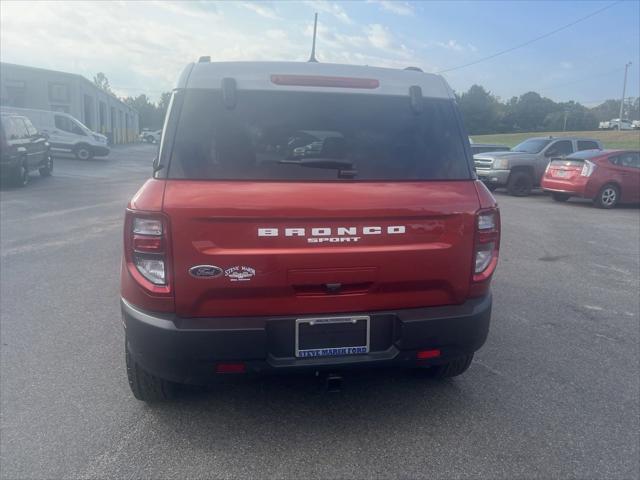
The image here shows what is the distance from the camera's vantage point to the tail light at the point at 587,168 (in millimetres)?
13953

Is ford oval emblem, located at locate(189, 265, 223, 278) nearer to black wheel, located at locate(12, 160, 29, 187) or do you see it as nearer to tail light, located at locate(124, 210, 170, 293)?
tail light, located at locate(124, 210, 170, 293)

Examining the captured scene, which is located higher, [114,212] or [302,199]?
[302,199]

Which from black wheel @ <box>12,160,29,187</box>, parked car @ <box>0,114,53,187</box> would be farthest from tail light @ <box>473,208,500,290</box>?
black wheel @ <box>12,160,29,187</box>

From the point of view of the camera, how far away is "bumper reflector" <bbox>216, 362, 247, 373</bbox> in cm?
289

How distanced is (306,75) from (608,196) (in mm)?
13279

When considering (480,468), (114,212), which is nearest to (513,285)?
(480,468)

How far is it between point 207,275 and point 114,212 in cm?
992

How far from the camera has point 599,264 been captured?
7812mm

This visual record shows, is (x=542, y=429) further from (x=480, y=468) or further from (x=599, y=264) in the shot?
(x=599, y=264)

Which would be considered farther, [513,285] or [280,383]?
[513,285]

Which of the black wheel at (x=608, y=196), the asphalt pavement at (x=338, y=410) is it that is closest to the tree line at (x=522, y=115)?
the black wheel at (x=608, y=196)

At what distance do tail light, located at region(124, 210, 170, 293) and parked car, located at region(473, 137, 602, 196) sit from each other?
14.7m

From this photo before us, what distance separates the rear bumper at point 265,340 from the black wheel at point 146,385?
0.22 metres

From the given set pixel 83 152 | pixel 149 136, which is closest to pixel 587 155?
pixel 83 152
